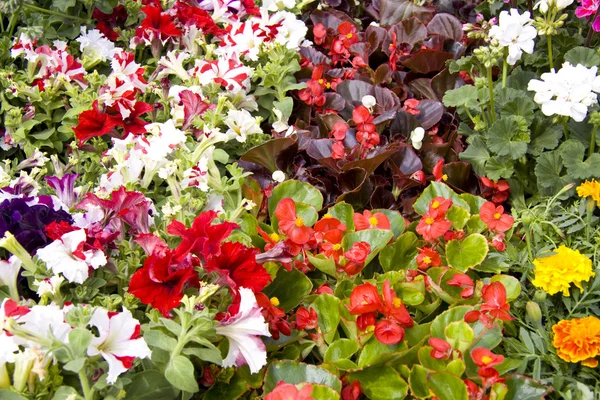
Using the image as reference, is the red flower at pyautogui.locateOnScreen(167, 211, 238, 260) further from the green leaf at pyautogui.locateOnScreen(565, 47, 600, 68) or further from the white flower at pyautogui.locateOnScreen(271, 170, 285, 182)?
the green leaf at pyautogui.locateOnScreen(565, 47, 600, 68)

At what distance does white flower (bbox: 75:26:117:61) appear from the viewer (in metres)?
1.77

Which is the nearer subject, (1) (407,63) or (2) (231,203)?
(2) (231,203)

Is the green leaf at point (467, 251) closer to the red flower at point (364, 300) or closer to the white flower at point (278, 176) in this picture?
the red flower at point (364, 300)

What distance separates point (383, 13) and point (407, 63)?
43 cm

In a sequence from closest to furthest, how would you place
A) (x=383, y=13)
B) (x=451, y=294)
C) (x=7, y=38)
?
(x=451, y=294)
(x=7, y=38)
(x=383, y=13)

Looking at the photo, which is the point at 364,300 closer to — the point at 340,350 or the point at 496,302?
the point at 340,350

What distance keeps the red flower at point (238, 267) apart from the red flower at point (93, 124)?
22.5 inches

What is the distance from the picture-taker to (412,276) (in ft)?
4.05

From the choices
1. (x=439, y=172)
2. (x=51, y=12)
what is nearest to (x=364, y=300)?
(x=439, y=172)

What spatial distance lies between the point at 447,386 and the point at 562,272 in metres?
0.33

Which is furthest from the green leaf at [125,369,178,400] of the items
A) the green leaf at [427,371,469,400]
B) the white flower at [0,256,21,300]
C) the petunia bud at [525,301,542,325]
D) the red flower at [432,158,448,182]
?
the red flower at [432,158,448,182]

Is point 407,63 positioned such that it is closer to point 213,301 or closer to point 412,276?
point 412,276

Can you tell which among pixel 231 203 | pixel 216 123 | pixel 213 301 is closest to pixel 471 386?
pixel 213 301

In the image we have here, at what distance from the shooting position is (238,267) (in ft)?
3.25
